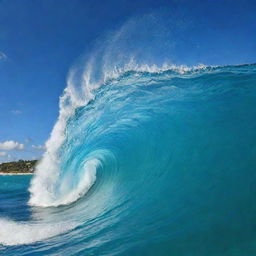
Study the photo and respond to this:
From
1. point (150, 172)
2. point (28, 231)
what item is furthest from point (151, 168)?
point (28, 231)

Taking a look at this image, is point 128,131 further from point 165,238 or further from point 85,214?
point 165,238

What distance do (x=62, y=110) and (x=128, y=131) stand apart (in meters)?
3.67

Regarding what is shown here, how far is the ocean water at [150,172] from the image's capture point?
510cm

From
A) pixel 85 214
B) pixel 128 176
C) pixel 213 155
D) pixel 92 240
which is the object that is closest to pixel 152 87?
pixel 128 176

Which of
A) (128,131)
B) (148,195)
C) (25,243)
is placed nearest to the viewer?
(25,243)

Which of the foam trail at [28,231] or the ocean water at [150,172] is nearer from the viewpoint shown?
the ocean water at [150,172]

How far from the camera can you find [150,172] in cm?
966

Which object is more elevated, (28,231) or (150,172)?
(150,172)

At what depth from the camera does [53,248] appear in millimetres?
5574

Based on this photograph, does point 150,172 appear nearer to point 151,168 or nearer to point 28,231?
point 151,168

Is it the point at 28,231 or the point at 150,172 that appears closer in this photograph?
the point at 28,231

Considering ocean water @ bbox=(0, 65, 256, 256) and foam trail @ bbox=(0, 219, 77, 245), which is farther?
foam trail @ bbox=(0, 219, 77, 245)

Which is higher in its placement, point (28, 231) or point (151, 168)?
point (151, 168)

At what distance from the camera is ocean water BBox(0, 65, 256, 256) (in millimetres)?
5098
